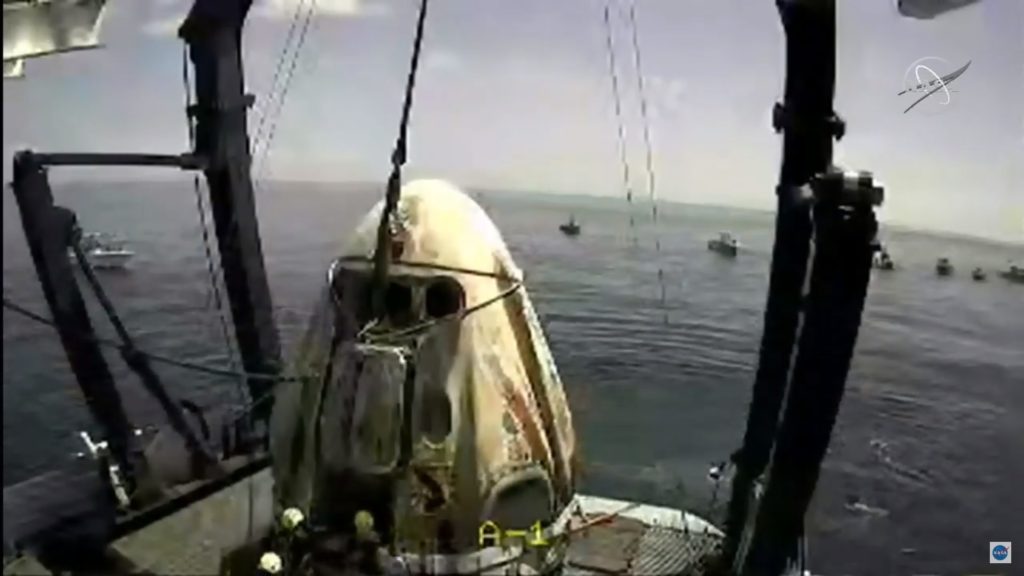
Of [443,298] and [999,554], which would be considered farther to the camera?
[999,554]

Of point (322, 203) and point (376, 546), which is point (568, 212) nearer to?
point (322, 203)

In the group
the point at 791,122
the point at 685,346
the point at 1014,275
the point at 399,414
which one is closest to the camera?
the point at 399,414

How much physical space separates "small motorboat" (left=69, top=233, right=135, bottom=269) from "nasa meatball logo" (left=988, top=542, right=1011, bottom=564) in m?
3.39

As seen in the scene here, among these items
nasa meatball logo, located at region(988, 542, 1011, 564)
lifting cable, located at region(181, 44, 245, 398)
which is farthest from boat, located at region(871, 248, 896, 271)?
lifting cable, located at region(181, 44, 245, 398)


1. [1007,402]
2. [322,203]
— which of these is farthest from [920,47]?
[322,203]

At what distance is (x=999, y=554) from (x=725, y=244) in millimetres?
1649

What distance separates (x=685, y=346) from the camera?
16.5 feet

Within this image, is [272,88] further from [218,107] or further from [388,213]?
[388,213]

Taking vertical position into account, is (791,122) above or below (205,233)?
above

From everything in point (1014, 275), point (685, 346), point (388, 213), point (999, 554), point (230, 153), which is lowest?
point (999, 554)

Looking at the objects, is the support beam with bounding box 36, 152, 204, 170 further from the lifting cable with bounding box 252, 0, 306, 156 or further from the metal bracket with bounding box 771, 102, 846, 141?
the metal bracket with bounding box 771, 102, 846, 141

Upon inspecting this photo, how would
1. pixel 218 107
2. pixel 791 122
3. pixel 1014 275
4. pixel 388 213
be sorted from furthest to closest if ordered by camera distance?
pixel 1014 275 < pixel 218 107 < pixel 791 122 < pixel 388 213

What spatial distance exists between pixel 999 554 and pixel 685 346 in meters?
1.43

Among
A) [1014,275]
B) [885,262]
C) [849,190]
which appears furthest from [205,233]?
[1014,275]
